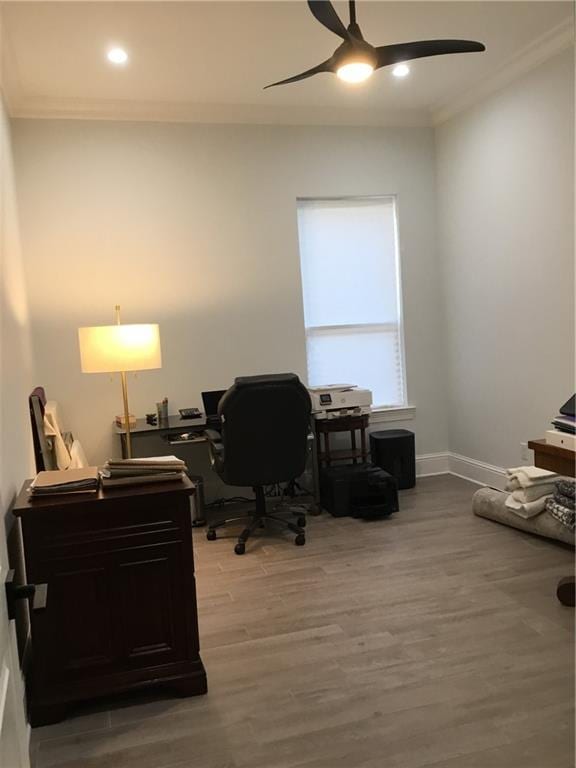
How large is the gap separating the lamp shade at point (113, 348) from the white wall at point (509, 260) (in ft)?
8.39

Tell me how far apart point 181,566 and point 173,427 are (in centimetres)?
208

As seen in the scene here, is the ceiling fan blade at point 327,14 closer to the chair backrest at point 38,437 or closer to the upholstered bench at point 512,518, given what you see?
the chair backrest at point 38,437

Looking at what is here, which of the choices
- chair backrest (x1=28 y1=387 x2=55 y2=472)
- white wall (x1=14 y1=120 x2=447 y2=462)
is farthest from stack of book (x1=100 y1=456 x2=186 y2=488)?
white wall (x1=14 y1=120 x2=447 y2=462)

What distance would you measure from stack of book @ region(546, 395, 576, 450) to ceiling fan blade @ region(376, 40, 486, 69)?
1663 mm

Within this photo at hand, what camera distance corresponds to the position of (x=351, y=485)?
14.8ft

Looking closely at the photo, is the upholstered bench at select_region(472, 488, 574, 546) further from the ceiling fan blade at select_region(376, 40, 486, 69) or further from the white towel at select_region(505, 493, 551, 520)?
the ceiling fan blade at select_region(376, 40, 486, 69)

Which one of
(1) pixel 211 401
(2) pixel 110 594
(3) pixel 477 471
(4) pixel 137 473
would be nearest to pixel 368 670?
(2) pixel 110 594

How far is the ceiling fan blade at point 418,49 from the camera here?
109 inches

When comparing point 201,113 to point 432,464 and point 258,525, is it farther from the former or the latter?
point 432,464

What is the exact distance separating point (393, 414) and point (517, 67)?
2.70 metres

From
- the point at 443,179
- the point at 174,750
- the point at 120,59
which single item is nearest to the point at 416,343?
the point at 443,179

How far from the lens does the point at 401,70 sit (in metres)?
4.37

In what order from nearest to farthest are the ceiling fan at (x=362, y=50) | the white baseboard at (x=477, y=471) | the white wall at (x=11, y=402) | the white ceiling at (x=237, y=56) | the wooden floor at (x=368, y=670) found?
the white wall at (x=11, y=402) → the wooden floor at (x=368, y=670) → the ceiling fan at (x=362, y=50) → the white ceiling at (x=237, y=56) → the white baseboard at (x=477, y=471)

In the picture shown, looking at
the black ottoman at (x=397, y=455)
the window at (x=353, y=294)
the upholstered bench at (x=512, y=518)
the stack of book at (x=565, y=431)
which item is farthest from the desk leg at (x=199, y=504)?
the stack of book at (x=565, y=431)
